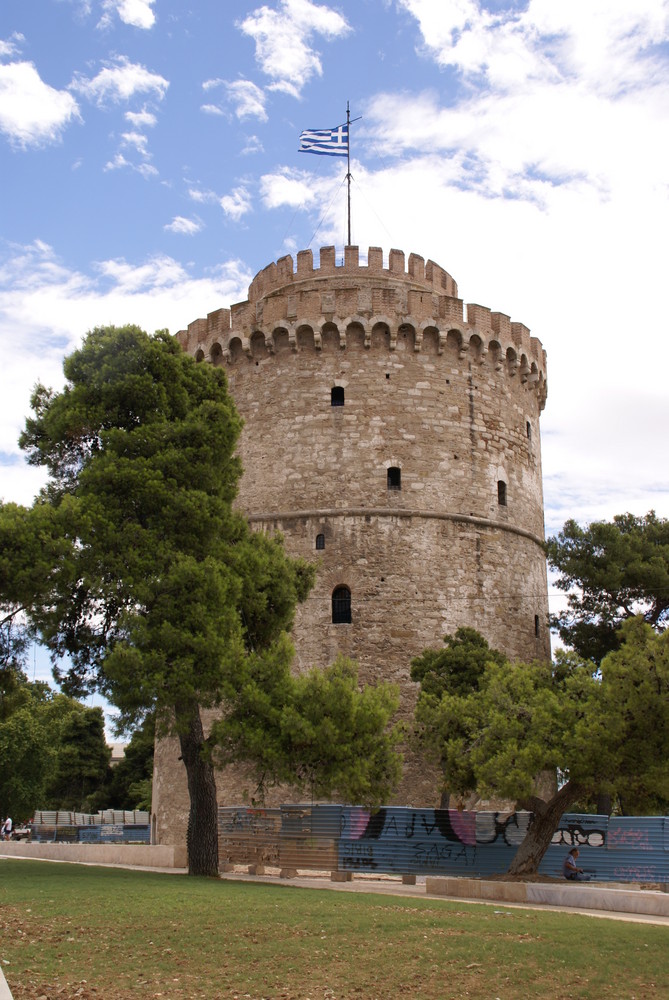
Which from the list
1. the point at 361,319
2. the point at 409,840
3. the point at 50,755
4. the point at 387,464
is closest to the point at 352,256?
the point at 361,319

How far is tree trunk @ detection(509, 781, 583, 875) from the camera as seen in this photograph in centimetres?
1653

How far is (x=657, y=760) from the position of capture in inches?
589

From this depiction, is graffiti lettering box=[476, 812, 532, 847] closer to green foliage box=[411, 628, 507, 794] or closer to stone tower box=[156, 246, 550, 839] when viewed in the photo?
green foliage box=[411, 628, 507, 794]

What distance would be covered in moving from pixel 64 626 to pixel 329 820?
21.1 feet

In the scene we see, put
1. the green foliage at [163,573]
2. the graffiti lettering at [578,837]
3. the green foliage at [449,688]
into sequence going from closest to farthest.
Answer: the green foliage at [163,573] < the graffiti lettering at [578,837] < the green foliage at [449,688]

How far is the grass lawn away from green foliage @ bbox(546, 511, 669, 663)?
12.8 metres

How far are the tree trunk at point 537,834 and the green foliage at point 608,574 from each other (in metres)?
7.50

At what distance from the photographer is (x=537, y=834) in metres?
16.8

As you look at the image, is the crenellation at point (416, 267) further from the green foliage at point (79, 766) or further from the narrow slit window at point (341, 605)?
the green foliage at point (79, 766)

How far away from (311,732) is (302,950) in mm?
5647

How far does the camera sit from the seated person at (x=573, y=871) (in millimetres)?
16688

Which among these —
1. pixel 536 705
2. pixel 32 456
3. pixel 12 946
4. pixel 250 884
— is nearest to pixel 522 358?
pixel 536 705

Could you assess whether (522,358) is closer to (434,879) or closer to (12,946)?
(434,879)

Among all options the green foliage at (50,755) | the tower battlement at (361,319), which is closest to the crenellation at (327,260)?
the tower battlement at (361,319)
